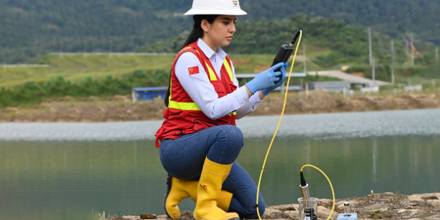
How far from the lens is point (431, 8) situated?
304ft

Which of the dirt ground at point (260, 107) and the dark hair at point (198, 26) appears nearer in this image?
the dark hair at point (198, 26)

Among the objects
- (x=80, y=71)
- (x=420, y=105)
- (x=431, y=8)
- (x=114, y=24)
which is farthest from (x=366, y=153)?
(x=114, y=24)

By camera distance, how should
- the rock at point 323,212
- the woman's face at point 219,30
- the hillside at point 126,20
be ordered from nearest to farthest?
1. the woman's face at point 219,30
2. the rock at point 323,212
3. the hillside at point 126,20

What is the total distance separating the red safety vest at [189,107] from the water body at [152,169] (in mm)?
2939

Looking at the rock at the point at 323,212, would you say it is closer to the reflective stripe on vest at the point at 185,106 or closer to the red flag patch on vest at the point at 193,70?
the reflective stripe on vest at the point at 185,106

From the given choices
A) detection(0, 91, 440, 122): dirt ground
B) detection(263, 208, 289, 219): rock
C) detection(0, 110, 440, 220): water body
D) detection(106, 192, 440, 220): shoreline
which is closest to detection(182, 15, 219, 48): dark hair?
detection(106, 192, 440, 220): shoreline

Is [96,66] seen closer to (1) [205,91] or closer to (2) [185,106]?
(2) [185,106]

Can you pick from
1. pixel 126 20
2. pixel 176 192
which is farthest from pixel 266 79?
pixel 126 20

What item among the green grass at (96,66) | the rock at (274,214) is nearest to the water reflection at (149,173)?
the rock at (274,214)

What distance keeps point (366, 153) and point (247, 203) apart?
1069 centimetres

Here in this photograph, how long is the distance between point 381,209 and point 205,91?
1.80 metres

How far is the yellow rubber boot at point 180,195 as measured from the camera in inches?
231

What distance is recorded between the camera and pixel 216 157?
18.1ft

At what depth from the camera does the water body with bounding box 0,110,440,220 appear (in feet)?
32.0
